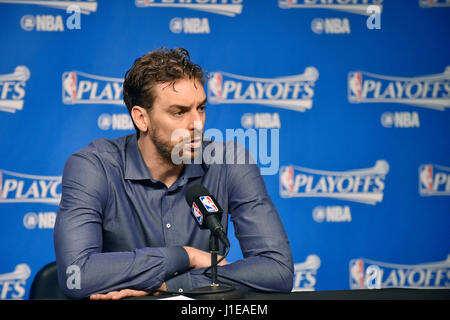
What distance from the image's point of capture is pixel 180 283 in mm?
1708

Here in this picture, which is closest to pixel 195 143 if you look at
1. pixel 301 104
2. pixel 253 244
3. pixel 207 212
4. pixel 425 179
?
pixel 253 244

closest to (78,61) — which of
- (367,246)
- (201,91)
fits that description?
(201,91)

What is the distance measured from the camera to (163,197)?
2.11m

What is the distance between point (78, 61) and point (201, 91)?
1.75 m

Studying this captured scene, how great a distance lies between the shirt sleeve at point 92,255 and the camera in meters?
1.64

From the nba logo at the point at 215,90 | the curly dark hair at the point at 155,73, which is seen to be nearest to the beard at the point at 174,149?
the curly dark hair at the point at 155,73

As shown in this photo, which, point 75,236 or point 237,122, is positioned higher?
point 237,122

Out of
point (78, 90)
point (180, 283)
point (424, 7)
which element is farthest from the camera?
point (424, 7)

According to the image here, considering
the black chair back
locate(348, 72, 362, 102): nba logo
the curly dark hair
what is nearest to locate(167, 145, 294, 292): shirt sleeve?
the curly dark hair

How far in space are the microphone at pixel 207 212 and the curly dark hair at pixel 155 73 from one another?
2.50 feet

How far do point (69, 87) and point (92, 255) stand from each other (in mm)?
2049

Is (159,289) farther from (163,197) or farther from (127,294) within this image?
(163,197)
